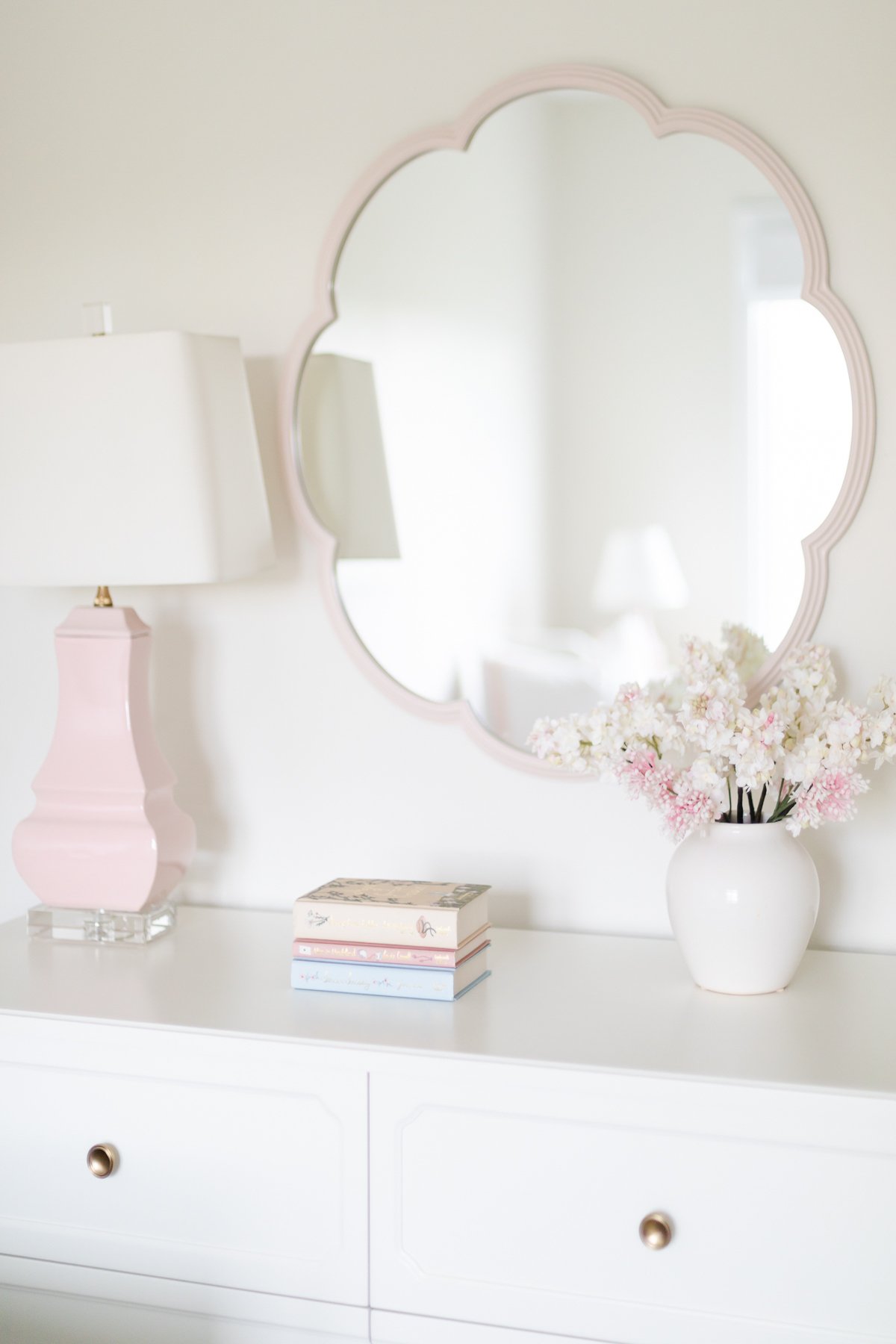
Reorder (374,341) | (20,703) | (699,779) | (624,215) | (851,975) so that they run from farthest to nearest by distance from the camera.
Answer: (20,703)
(374,341)
(624,215)
(851,975)
(699,779)

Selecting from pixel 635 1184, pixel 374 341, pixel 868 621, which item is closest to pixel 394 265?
pixel 374 341

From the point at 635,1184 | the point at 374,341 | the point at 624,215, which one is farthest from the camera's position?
the point at 374,341

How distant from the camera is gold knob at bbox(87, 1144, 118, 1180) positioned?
1.41 m

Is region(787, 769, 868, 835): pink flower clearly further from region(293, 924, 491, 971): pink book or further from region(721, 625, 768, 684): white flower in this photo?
region(293, 924, 491, 971): pink book

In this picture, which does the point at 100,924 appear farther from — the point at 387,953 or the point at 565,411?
the point at 565,411

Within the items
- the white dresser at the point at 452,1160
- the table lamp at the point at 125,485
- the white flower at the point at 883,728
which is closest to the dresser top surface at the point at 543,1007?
the white dresser at the point at 452,1160

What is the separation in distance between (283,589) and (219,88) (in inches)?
28.3

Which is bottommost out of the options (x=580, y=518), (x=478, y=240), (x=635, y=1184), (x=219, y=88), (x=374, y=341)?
(x=635, y=1184)

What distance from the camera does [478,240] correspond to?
1686 millimetres

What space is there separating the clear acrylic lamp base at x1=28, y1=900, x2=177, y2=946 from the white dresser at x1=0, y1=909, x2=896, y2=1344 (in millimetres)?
122

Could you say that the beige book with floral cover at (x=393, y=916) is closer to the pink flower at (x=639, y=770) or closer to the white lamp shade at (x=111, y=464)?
the pink flower at (x=639, y=770)

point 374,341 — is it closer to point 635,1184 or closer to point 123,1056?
point 123,1056

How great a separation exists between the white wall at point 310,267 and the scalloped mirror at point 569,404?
48mm

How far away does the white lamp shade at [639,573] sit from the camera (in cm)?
163
